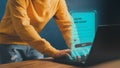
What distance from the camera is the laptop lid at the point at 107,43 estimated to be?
3.98ft

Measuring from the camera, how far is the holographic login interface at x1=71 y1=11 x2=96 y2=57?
58.6 inches

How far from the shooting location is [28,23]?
1610 millimetres

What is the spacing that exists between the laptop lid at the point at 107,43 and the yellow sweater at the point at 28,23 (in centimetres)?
40

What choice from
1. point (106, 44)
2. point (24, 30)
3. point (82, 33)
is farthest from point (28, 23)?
point (106, 44)

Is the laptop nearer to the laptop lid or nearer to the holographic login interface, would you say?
the laptop lid

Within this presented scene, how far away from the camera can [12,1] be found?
5.20ft

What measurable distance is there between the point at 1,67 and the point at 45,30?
444 mm

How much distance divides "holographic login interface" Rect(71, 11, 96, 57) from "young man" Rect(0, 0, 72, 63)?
77mm

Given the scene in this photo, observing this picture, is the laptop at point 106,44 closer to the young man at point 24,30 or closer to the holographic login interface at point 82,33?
the holographic login interface at point 82,33

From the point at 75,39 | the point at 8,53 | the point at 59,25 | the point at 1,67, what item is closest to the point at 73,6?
the point at 59,25

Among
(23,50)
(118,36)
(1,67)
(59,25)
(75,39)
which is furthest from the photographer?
(59,25)

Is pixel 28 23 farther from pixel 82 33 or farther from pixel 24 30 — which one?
pixel 82 33

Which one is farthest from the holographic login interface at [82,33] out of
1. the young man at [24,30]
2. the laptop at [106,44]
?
the laptop at [106,44]

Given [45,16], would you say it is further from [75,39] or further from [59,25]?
[75,39]
